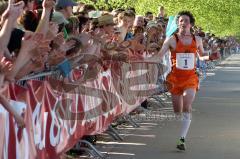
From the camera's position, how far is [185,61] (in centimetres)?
1073

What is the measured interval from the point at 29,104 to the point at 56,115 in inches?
44.3

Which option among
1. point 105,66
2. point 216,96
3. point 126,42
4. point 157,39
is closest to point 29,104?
point 105,66

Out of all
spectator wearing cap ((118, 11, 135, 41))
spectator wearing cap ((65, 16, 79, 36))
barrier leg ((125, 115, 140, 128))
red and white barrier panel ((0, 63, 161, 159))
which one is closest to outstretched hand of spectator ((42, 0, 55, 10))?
red and white barrier panel ((0, 63, 161, 159))

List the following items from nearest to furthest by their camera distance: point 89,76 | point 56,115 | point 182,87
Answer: point 56,115 → point 89,76 → point 182,87

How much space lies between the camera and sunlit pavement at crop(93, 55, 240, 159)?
9.82 metres

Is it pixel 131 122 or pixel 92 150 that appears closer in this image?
pixel 92 150

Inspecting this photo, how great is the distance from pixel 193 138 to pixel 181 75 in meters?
1.17

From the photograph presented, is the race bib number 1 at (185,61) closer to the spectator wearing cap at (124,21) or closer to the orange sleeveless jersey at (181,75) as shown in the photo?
the orange sleeveless jersey at (181,75)

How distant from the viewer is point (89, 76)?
9383mm

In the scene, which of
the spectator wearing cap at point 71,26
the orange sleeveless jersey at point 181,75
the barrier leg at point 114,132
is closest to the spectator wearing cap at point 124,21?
the barrier leg at point 114,132

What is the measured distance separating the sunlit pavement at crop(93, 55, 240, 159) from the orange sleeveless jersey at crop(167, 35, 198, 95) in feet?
2.78

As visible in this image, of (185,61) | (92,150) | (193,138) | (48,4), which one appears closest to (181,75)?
(185,61)

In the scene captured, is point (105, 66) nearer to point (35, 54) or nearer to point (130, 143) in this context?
point (130, 143)

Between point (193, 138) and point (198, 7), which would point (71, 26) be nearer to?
point (193, 138)
